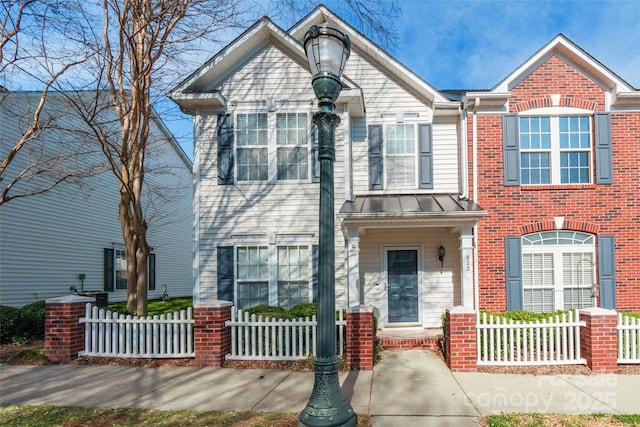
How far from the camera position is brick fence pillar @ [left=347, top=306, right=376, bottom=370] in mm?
7004

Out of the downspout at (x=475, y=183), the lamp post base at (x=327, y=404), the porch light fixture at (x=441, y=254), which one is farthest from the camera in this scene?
Answer: the porch light fixture at (x=441, y=254)

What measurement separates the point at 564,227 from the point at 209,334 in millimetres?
7988

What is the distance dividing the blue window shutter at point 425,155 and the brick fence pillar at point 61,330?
7.83m

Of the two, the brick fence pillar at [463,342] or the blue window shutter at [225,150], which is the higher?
the blue window shutter at [225,150]

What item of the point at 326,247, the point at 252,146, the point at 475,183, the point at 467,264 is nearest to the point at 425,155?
the point at 475,183

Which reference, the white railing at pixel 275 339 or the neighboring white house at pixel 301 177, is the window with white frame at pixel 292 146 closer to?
the neighboring white house at pixel 301 177

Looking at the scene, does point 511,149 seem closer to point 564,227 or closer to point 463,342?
point 564,227

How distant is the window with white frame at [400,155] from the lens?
1034cm

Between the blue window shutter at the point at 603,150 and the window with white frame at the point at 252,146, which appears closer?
the blue window shutter at the point at 603,150

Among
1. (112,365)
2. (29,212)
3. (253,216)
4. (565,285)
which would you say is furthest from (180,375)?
(29,212)

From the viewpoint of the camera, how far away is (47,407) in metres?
5.35

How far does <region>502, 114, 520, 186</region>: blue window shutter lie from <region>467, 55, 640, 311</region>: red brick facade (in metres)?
0.09

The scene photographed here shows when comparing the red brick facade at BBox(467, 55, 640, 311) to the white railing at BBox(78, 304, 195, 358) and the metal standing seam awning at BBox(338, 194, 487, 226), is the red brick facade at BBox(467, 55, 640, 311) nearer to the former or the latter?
the metal standing seam awning at BBox(338, 194, 487, 226)

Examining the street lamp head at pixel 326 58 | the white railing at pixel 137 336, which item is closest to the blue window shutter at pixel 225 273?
the white railing at pixel 137 336
